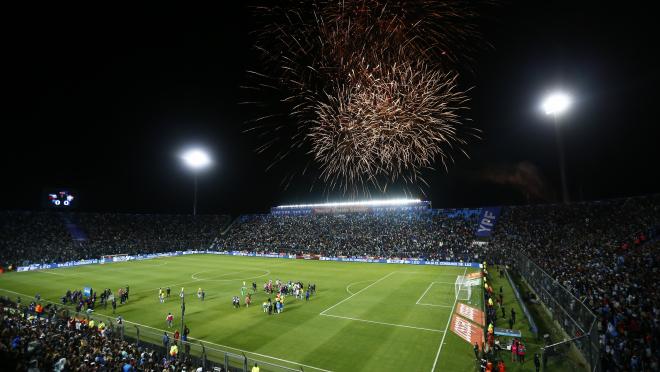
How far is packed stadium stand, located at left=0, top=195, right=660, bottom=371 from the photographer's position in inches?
826

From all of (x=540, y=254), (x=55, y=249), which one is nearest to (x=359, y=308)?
(x=540, y=254)

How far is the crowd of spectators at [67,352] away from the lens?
48.6 ft

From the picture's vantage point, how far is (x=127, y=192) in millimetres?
81188

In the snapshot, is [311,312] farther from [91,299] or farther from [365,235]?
[365,235]

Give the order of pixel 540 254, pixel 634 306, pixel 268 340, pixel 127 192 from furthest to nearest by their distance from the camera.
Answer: pixel 127 192
pixel 540 254
pixel 268 340
pixel 634 306

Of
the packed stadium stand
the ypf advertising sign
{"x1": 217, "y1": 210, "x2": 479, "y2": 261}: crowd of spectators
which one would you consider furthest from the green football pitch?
the ypf advertising sign

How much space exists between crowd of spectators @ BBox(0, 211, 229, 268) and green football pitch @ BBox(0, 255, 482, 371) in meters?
9.55

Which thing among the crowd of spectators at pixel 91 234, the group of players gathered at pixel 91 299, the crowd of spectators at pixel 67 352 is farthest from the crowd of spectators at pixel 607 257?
the crowd of spectators at pixel 91 234

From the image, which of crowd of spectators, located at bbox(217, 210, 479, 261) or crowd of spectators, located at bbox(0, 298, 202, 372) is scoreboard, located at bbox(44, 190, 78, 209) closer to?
crowd of spectators, located at bbox(217, 210, 479, 261)

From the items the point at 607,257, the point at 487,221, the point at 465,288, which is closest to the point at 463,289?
the point at 465,288

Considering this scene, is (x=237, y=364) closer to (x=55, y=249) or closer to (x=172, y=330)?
(x=172, y=330)

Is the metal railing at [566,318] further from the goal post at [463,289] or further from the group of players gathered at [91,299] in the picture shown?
the group of players gathered at [91,299]

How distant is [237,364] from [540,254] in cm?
4050

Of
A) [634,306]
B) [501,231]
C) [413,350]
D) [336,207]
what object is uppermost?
[336,207]
